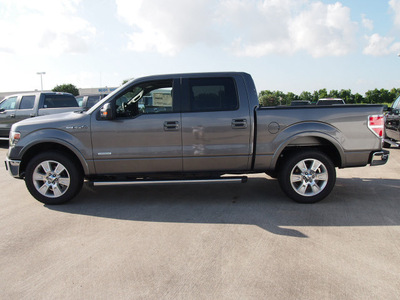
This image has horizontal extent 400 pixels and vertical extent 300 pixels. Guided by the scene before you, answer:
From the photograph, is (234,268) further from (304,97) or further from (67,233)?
(304,97)

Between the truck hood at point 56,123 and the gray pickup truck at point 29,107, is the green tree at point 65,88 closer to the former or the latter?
the gray pickup truck at point 29,107

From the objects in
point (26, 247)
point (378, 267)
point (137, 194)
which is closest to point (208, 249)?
point (378, 267)

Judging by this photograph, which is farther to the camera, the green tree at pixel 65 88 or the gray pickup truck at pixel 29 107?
the green tree at pixel 65 88

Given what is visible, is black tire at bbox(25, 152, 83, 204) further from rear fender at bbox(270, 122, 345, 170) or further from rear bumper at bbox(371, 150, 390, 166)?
rear bumper at bbox(371, 150, 390, 166)

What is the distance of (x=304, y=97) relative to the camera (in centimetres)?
5688

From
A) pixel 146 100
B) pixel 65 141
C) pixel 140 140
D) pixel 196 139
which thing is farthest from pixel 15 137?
pixel 196 139

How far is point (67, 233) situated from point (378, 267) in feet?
11.2

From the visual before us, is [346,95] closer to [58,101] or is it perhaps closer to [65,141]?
[58,101]

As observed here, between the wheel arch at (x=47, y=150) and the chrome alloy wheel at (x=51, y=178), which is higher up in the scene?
the wheel arch at (x=47, y=150)

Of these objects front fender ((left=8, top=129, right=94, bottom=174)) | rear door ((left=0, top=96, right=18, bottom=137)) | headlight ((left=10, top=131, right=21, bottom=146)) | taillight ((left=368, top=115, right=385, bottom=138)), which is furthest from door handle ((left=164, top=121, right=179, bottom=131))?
rear door ((left=0, top=96, right=18, bottom=137))

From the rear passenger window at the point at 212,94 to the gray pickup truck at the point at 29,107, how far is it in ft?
26.9

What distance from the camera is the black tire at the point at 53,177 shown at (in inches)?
192

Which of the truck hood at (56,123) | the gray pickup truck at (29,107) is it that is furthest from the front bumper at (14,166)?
the gray pickup truck at (29,107)

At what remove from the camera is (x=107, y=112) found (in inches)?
186
